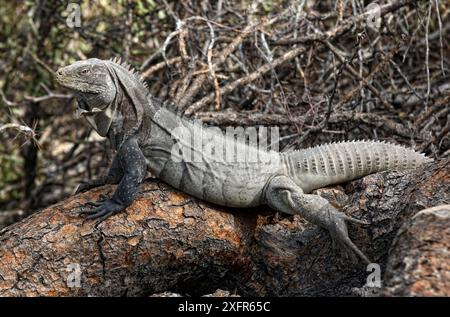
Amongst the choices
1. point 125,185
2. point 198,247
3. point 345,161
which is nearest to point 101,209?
point 125,185

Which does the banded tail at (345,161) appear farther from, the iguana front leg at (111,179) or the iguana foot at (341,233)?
the iguana front leg at (111,179)

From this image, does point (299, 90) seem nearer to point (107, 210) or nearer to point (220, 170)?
point (220, 170)

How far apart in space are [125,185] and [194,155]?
2.12ft

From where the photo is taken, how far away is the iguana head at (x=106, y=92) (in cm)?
482

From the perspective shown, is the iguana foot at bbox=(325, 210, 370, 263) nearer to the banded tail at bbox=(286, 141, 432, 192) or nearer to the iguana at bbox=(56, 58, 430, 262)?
the iguana at bbox=(56, 58, 430, 262)

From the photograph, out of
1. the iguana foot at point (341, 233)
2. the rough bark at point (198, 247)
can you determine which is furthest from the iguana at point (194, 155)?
the iguana foot at point (341, 233)

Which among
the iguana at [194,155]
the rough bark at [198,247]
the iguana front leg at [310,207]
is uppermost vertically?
the iguana at [194,155]

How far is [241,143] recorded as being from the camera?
5.08m

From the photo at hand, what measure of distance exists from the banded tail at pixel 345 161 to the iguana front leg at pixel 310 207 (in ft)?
0.54

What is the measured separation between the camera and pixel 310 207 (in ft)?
15.0

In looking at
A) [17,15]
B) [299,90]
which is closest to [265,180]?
[299,90]

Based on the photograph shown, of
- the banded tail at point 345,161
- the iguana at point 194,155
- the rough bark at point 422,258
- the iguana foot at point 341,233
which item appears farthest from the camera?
the banded tail at point 345,161

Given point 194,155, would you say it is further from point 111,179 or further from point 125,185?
point 111,179

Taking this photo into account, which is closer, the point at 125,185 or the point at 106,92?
the point at 125,185
